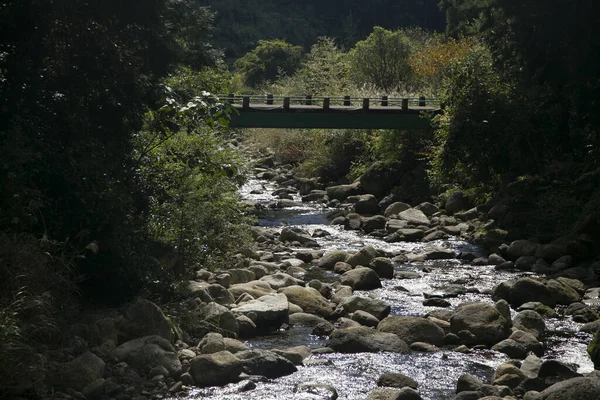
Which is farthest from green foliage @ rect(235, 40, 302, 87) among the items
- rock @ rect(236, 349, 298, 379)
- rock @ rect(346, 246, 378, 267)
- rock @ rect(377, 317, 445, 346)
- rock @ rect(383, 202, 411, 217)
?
rock @ rect(236, 349, 298, 379)

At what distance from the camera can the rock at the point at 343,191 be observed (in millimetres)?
30328

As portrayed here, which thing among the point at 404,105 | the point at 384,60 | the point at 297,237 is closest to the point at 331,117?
the point at 404,105

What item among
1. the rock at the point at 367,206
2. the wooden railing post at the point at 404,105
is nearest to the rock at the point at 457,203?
the rock at the point at 367,206

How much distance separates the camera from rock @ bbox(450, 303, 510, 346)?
41.3 ft

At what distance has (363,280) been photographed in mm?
16219

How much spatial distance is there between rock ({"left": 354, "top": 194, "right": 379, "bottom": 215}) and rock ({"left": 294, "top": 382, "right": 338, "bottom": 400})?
54.3 ft

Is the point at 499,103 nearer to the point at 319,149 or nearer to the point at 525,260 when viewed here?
the point at 525,260

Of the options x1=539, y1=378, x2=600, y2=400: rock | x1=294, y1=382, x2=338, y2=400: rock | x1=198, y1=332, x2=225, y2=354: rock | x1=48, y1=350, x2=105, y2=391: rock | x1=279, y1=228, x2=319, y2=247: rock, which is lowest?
x1=279, y1=228, x2=319, y2=247: rock

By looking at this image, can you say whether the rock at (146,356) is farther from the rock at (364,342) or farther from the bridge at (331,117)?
the bridge at (331,117)

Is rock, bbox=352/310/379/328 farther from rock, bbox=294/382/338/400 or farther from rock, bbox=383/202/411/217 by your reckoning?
rock, bbox=383/202/411/217

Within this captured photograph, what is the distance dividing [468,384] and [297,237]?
1144 cm

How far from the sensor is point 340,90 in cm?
4069

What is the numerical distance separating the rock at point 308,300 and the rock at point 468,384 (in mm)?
3920

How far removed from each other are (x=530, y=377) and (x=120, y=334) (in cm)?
520
